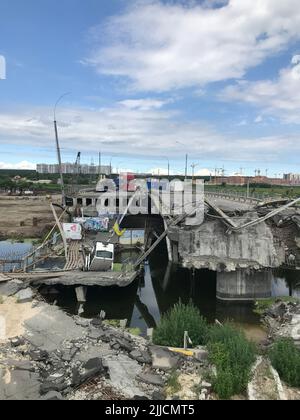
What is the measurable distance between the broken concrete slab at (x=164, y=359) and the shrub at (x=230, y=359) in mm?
1495

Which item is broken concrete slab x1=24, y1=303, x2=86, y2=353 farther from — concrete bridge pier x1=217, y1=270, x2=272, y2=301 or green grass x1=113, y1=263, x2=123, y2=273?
concrete bridge pier x1=217, y1=270, x2=272, y2=301

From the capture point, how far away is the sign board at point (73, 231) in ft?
122

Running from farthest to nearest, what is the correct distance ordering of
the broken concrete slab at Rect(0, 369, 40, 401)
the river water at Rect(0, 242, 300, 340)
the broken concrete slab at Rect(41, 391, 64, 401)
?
the river water at Rect(0, 242, 300, 340) → the broken concrete slab at Rect(0, 369, 40, 401) → the broken concrete slab at Rect(41, 391, 64, 401)

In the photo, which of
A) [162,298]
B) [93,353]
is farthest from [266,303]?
[93,353]

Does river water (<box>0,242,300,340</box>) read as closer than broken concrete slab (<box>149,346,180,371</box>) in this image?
No

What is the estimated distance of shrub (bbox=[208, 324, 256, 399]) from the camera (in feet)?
46.3

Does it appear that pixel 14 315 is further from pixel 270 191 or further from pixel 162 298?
pixel 270 191

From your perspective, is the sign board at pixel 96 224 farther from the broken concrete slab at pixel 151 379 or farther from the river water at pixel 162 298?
the broken concrete slab at pixel 151 379

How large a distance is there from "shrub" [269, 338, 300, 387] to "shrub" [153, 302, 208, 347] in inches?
146

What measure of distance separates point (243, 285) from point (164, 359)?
16.1 m

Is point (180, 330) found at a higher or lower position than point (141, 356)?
higher

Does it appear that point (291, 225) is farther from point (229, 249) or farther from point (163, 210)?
point (163, 210)

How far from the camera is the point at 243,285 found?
3080 centimetres

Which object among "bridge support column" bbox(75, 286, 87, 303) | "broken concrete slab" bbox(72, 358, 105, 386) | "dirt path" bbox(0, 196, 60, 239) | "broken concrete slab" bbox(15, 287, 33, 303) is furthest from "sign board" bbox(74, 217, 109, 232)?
"broken concrete slab" bbox(72, 358, 105, 386)
